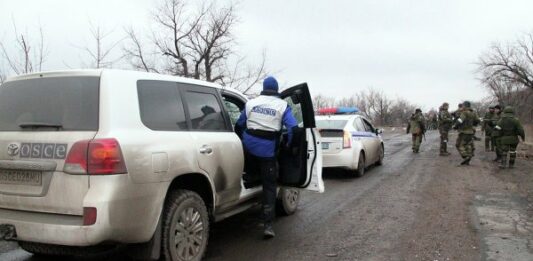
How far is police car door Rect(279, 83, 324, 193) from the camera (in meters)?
5.70

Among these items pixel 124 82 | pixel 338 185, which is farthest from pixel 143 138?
pixel 338 185

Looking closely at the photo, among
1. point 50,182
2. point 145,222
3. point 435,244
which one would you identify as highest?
point 50,182

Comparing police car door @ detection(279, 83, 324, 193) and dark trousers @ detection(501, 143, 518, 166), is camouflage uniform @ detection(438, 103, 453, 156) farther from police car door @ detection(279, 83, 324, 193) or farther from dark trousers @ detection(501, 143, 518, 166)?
police car door @ detection(279, 83, 324, 193)

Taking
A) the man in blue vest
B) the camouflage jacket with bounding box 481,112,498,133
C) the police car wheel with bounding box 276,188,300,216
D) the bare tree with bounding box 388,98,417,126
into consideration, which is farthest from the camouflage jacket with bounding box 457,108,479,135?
the bare tree with bounding box 388,98,417,126

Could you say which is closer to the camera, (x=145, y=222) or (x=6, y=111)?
(x=145, y=222)

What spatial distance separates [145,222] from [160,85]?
4.24ft

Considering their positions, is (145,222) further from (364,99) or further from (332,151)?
(364,99)

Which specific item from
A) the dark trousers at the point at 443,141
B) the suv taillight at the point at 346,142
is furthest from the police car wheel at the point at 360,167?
the dark trousers at the point at 443,141

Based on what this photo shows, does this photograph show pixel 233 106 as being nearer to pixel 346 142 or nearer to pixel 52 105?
pixel 52 105

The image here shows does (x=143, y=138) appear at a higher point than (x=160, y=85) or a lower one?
lower

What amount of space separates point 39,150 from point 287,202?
12.5ft

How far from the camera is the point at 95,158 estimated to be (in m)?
3.49

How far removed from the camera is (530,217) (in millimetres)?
6762

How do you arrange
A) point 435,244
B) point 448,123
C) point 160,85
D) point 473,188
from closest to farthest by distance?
point 160,85
point 435,244
point 473,188
point 448,123
